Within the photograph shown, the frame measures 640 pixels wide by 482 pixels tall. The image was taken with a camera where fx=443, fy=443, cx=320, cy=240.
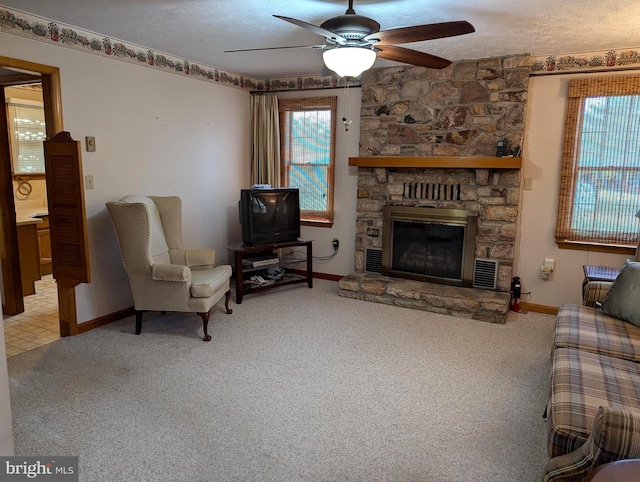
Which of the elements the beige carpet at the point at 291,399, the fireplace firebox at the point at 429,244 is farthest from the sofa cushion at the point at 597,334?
the fireplace firebox at the point at 429,244

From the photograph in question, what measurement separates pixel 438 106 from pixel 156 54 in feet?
8.96

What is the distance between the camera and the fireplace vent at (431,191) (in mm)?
4461

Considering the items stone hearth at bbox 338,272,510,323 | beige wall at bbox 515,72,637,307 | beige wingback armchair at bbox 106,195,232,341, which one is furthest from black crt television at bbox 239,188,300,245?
beige wall at bbox 515,72,637,307

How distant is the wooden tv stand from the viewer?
444 cm

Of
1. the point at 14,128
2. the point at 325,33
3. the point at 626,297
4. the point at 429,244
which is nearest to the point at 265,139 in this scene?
the point at 429,244

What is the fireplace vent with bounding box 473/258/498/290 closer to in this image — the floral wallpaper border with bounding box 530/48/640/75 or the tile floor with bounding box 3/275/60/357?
the floral wallpaper border with bounding box 530/48/640/75

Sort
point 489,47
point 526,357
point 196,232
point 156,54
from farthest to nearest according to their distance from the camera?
1. point 196,232
2. point 156,54
3. point 489,47
4. point 526,357

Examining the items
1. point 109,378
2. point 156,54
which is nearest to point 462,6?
point 156,54

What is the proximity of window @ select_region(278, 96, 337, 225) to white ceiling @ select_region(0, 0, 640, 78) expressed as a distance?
1121 millimetres

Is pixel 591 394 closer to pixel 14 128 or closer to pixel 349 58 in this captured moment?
pixel 349 58

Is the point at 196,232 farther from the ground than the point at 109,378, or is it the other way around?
the point at 196,232

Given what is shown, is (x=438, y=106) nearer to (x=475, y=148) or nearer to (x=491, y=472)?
(x=475, y=148)

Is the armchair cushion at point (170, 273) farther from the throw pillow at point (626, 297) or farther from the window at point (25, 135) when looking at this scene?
Answer: the window at point (25, 135)

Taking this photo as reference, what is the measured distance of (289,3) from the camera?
2.76 metres
